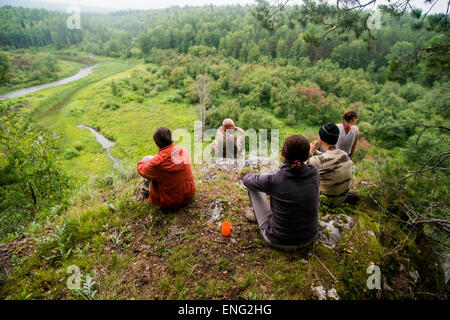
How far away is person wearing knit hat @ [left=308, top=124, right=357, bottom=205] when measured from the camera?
2848mm

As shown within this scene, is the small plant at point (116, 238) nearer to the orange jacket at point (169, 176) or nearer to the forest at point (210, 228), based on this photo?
the forest at point (210, 228)

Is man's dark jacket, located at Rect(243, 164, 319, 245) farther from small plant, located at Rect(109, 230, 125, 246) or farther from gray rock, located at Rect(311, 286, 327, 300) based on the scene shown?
small plant, located at Rect(109, 230, 125, 246)

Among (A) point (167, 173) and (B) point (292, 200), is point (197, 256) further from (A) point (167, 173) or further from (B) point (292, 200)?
(B) point (292, 200)

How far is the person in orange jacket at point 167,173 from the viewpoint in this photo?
9.57 ft

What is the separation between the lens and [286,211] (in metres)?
2.16

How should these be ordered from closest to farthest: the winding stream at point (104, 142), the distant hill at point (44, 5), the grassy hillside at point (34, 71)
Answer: the winding stream at point (104, 142) < the grassy hillside at point (34, 71) < the distant hill at point (44, 5)

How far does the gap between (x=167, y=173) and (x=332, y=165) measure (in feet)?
7.95

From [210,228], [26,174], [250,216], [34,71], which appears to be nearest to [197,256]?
[210,228]

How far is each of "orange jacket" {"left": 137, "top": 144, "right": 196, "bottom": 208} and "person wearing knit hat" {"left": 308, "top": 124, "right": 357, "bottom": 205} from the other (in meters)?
1.99

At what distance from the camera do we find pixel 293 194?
2.09m

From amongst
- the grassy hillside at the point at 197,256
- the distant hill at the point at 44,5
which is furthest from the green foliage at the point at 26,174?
the distant hill at the point at 44,5

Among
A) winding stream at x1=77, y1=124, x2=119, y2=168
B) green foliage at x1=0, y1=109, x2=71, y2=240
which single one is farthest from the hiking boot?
winding stream at x1=77, y1=124, x2=119, y2=168
